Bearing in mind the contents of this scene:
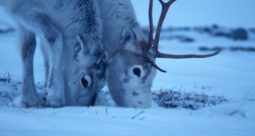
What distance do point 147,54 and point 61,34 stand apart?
4.46 ft

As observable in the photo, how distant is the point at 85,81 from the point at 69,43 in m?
0.66

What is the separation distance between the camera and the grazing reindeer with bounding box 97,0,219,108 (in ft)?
15.2

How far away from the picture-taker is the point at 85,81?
4.23m

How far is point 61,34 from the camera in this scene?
4293 millimetres

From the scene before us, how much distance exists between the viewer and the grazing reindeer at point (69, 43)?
414cm

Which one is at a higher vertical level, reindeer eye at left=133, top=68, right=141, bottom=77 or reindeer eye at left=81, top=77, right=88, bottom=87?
reindeer eye at left=133, top=68, right=141, bottom=77

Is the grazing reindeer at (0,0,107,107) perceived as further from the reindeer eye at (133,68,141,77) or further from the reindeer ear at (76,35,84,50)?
the reindeer eye at (133,68,141,77)

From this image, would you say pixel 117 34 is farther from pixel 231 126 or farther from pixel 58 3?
pixel 231 126

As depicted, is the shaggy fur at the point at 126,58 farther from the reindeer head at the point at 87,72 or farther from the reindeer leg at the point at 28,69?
the reindeer leg at the point at 28,69

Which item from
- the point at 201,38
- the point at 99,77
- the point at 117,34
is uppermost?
the point at 201,38

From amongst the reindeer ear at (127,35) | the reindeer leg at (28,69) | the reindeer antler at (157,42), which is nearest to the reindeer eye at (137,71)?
the reindeer antler at (157,42)

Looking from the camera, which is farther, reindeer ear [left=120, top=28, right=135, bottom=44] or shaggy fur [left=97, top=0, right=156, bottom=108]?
reindeer ear [left=120, top=28, right=135, bottom=44]

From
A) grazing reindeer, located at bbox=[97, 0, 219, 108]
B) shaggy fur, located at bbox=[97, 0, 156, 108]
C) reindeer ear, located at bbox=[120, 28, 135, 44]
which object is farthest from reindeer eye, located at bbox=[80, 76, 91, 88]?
reindeer ear, located at bbox=[120, 28, 135, 44]

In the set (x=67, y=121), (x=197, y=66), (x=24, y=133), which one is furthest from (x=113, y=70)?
(x=197, y=66)
